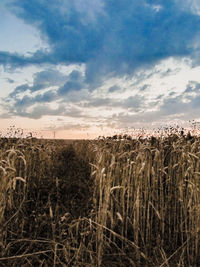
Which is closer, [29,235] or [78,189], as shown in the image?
[29,235]

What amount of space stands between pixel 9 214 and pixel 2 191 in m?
0.88

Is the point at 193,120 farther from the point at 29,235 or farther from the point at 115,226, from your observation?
the point at 29,235

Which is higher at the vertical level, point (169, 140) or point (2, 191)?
point (169, 140)

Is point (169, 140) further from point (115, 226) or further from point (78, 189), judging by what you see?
point (115, 226)

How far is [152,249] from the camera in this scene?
3369mm

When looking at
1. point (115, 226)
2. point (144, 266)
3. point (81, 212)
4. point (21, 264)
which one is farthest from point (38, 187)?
point (144, 266)

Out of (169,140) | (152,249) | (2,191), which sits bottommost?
(152,249)

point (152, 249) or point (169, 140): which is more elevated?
point (169, 140)

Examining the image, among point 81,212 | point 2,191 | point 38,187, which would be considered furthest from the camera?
point 38,187

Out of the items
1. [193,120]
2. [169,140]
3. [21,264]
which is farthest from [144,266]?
[193,120]

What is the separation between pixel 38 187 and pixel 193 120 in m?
3.91

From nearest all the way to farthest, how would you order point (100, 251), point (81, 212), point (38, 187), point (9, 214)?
point (100, 251) < point (9, 214) < point (81, 212) < point (38, 187)

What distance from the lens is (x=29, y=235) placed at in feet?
12.2

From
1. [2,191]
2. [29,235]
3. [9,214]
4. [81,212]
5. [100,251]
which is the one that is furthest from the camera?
[81,212]
